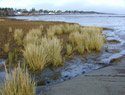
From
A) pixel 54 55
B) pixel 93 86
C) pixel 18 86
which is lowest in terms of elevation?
pixel 93 86

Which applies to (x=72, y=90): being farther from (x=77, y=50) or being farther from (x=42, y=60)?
(x=77, y=50)

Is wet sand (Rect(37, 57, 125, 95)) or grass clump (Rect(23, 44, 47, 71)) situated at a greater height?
grass clump (Rect(23, 44, 47, 71))

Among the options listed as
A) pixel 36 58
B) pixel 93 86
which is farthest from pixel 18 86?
pixel 36 58

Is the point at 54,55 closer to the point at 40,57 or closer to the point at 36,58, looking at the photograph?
the point at 40,57

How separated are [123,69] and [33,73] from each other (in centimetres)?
312

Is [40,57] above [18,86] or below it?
below

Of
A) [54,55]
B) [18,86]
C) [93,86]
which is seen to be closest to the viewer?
[18,86]

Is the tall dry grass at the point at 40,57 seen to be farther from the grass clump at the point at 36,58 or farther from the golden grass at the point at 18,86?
the golden grass at the point at 18,86

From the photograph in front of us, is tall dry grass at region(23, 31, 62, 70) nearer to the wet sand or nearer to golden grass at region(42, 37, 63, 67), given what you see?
golden grass at region(42, 37, 63, 67)

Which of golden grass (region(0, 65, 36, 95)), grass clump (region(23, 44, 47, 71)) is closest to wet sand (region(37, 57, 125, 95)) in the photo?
golden grass (region(0, 65, 36, 95))

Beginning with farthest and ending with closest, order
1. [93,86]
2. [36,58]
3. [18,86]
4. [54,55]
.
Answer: [54,55] → [36,58] → [93,86] → [18,86]

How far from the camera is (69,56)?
25.1 feet

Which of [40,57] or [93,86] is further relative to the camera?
[40,57]

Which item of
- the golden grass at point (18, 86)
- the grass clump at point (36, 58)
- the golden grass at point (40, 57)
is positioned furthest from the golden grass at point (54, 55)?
the golden grass at point (18, 86)
